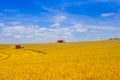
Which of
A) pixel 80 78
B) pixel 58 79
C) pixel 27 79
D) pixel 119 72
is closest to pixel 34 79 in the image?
pixel 27 79

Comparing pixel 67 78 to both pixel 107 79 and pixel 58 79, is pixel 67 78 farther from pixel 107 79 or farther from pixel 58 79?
pixel 107 79

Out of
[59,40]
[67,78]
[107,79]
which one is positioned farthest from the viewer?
[59,40]

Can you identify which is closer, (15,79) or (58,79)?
(58,79)

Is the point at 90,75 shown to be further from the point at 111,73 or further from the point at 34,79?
the point at 34,79

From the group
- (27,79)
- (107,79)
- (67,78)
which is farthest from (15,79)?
(107,79)

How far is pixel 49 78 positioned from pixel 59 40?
290 ft

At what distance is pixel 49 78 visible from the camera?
387 inches

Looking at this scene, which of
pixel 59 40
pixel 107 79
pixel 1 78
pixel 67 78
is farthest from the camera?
pixel 59 40

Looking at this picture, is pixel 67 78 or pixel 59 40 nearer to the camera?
pixel 67 78

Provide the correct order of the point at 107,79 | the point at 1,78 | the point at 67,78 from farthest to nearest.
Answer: the point at 1,78 < the point at 67,78 < the point at 107,79

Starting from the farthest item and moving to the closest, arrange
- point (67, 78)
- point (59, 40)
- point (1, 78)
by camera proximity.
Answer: point (59, 40) → point (1, 78) → point (67, 78)

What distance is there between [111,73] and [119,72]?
41cm

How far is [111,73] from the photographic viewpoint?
32.0 feet

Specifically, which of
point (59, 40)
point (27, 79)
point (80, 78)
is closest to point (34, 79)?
point (27, 79)
